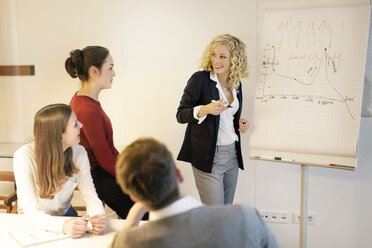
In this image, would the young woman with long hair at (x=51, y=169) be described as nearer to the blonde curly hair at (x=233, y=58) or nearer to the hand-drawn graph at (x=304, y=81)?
the blonde curly hair at (x=233, y=58)

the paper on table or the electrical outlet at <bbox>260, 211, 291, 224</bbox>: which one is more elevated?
the paper on table

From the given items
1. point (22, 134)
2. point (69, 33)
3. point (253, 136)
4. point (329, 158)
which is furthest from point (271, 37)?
point (22, 134)

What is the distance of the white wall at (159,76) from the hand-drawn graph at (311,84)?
425 mm

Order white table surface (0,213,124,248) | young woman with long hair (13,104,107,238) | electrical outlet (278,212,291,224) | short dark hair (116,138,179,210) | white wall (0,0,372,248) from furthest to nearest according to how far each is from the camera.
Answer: electrical outlet (278,212,291,224) → white wall (0,0,372,248) → young woman with long hair (13,104,107,238) → white table surface (0,213,124,248) → short dark hair (116,138,179,210)

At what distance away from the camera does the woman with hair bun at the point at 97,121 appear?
8.07ft

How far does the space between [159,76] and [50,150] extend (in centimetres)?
140

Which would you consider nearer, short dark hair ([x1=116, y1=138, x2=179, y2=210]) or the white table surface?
short dark hair ([x1=116, y1=138, x2=179, y2=210])

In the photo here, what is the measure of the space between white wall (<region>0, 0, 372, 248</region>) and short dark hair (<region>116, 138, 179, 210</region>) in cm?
204

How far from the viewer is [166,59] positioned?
3.22m

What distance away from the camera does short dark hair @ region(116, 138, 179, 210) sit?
3.69ft

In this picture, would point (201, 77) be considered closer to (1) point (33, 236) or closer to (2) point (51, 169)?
(2) point (51, 169)

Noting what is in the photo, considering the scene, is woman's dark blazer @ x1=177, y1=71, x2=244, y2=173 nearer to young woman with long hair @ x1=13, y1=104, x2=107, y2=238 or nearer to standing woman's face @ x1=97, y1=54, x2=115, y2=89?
standing woman's face @ x1=97, y1=54, x2=115, y2=89

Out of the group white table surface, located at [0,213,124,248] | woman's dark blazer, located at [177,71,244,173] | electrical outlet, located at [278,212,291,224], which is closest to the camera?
white table surface, located at [0,213,124,248]

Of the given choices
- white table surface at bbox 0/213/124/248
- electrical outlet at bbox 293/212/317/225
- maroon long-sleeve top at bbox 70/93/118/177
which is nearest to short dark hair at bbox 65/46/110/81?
maroon long-sleeve top at bbox 70/93/118/177
